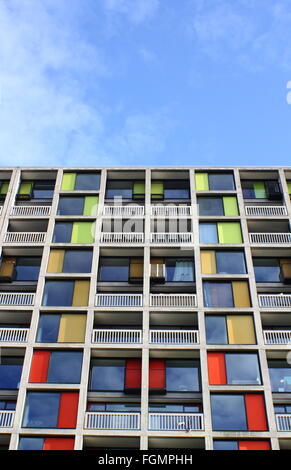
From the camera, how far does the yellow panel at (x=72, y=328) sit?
1118 inches

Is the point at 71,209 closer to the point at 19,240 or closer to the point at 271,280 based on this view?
the point at 19,240

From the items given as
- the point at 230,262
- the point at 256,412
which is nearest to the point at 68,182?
the point at 230,262

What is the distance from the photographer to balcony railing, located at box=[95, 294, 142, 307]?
3002 centimetres

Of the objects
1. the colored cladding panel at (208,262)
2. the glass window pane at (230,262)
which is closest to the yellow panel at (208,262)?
the colored cladding panel at (208,262)

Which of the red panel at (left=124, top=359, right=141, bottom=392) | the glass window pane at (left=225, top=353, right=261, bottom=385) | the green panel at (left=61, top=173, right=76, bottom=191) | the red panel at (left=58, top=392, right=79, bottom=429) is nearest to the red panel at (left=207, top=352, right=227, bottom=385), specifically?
the glass window pane at (left=225, top=353, right=261, bottom=385)

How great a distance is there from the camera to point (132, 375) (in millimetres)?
28297

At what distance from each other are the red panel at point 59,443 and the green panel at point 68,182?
18.6 meters

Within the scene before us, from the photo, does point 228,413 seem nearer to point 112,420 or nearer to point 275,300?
point 112,420

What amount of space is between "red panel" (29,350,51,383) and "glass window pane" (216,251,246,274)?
40.6ft

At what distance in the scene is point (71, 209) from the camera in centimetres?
3575

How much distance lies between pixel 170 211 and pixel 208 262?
535cm

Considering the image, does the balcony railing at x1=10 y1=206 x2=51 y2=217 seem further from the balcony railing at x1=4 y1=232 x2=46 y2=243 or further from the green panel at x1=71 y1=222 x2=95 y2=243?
the green panel at x1=71 y1=222 x2=95 y2=243

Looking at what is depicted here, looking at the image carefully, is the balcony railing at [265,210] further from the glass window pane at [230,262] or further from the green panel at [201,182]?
the glass window pane at [230,262]
